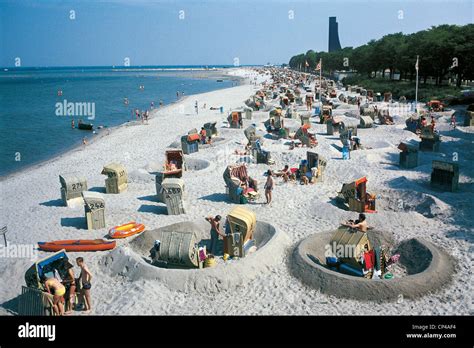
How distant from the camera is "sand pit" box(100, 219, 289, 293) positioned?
33.0ft

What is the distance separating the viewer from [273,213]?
14.5m

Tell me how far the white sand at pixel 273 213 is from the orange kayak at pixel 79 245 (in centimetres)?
26

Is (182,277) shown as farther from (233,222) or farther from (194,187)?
(194,187)

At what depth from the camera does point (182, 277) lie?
10125 mm

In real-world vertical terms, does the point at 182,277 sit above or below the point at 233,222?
below

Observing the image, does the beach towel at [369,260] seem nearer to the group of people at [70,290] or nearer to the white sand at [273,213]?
the white sand at [273,213]

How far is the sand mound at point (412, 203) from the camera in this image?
13.9m

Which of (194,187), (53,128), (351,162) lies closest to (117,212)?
(194,187)

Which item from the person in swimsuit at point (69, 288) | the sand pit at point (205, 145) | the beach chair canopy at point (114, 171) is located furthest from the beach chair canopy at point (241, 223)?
the sand pit at point (205, 145)

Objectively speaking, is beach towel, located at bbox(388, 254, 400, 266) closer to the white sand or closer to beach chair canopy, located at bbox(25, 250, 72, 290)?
the white sand

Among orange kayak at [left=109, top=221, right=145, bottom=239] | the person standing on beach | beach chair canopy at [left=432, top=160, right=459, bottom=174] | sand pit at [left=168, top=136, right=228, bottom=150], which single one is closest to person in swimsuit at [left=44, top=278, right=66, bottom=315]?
orange kayak at [left=109, top=221, right=145, bottom=239]

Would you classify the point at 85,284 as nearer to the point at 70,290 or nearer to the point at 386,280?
the point at 70,290
